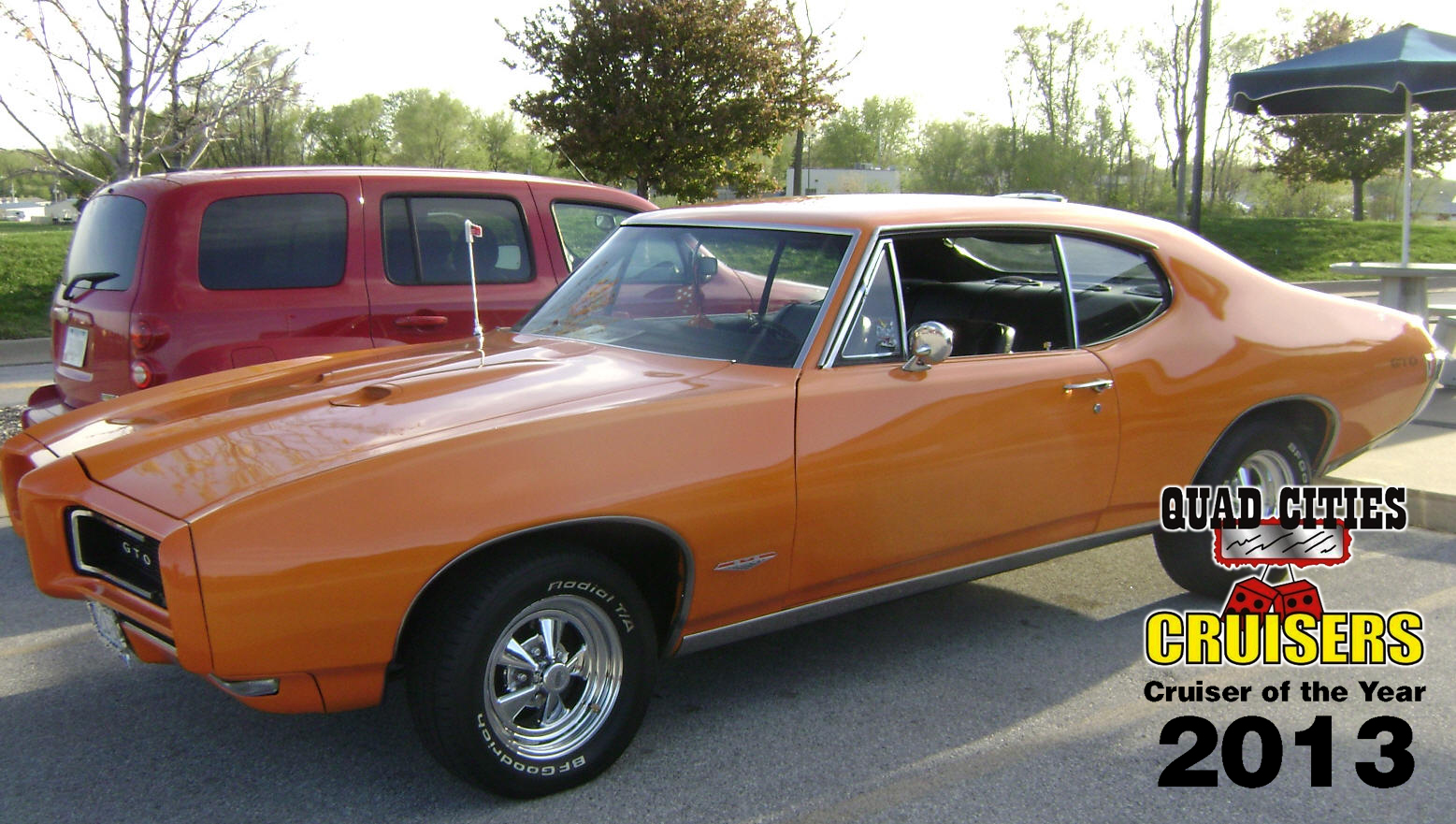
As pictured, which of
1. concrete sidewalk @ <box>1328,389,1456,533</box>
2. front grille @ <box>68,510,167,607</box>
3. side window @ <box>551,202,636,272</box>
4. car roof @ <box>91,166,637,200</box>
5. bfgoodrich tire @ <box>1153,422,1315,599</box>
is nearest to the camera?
front grille @ <box>68,510,167,607</box>

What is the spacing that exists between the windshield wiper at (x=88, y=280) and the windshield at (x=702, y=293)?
224 cm

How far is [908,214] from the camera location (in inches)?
159

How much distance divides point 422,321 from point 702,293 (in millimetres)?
2189

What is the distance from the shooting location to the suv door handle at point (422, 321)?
227 inches

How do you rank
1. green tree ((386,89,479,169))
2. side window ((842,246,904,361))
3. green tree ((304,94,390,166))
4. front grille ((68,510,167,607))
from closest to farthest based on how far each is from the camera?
front grille ((68,510,167,607))
side window ((842,246,904,361))
green tree ((304,94,390,166))
green tree ((386,89,479,169))


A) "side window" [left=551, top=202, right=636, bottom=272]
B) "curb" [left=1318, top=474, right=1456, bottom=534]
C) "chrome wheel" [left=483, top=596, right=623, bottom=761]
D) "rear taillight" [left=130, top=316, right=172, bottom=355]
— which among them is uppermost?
"side window" [left=551, top=202, right=636, bottom=272]

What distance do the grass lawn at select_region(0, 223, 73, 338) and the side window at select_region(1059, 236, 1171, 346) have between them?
11.0m

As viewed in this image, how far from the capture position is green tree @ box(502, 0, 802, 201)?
16875 mm

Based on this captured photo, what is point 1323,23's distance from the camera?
109 ft

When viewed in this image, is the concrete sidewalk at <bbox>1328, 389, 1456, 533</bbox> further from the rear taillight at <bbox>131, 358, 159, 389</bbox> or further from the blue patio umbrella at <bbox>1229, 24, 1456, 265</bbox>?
the rear taillight at <bbox>131, 358, 159, 389</bbox>

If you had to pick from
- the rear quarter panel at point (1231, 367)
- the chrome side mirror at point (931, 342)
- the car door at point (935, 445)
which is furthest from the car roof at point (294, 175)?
the rear quarter panel at point (1231, 367)

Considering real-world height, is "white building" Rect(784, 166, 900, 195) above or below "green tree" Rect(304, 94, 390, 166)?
below

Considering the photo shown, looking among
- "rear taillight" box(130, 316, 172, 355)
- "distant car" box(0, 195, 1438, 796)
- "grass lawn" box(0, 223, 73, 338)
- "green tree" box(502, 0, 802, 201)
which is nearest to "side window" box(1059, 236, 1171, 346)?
"distant car" box(0, 195, 1438, 796)

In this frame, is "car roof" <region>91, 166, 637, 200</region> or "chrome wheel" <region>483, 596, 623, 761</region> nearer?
"chrome wheel" <region>483, 596, 623, 761</region>
